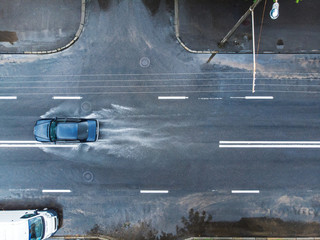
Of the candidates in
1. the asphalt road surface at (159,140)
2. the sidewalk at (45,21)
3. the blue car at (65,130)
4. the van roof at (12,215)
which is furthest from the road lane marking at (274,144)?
the van roof at (12,215)

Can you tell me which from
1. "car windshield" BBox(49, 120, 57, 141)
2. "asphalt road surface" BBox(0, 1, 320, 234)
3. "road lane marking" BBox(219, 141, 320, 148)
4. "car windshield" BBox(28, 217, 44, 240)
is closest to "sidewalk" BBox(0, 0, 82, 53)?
"asphalt road surface" BBox(0, 1, 320, 234)

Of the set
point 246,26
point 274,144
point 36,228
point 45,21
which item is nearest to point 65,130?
point 36,228

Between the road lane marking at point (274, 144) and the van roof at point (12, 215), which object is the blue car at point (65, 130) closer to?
the van roof at point (12, 215)

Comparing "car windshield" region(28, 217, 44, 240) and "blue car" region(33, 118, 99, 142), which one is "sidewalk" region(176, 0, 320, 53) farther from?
"car windshield" region(28, 217, 44, 240)

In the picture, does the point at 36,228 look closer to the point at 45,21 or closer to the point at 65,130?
the point at 65,130

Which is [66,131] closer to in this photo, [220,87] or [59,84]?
[59,84]

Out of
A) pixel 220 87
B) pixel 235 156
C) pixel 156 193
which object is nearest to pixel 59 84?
pixel 156 193
